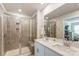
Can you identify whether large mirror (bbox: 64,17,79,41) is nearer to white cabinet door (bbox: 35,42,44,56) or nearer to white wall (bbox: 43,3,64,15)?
white wall (bbox: 43,3,64,15)

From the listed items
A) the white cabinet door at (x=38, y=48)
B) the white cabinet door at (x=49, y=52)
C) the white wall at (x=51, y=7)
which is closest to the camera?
the white cabinet door at (x=49, y=52)

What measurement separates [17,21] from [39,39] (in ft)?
1.67

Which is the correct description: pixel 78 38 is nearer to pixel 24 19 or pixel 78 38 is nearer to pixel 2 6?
pixel 24 19

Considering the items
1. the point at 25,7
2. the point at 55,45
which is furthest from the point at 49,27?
Answer: the point at 25,7

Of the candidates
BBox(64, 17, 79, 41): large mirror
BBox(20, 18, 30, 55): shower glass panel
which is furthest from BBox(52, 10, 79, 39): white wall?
BBox(20, 18, 30, 55): shower glass panel

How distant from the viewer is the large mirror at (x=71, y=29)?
1.46m

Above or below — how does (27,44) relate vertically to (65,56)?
above

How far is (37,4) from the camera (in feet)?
5.01

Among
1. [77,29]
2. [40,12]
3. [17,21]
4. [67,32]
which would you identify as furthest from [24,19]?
[77,29]

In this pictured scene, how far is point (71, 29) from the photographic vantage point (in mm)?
1530

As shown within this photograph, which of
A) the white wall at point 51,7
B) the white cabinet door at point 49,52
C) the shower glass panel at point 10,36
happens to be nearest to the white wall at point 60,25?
the white wall at point 51,7

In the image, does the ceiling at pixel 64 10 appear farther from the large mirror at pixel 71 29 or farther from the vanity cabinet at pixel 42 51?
the vanity cabinet at pixel 42 51

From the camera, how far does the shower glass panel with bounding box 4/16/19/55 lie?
61.6 inches

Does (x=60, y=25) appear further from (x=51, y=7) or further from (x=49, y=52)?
(x=49, y=52)
